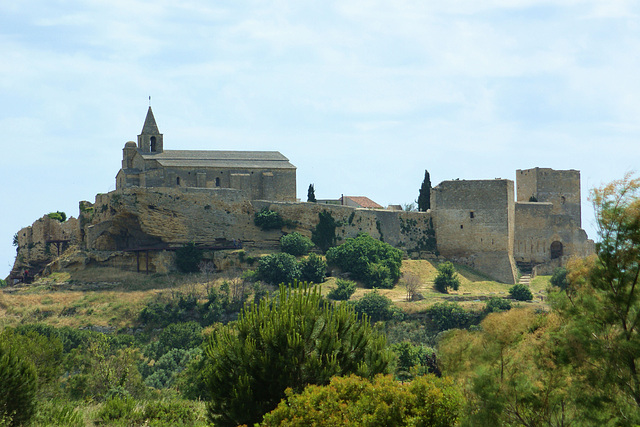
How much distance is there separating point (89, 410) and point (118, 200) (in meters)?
22.4

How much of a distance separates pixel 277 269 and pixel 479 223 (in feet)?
37.6

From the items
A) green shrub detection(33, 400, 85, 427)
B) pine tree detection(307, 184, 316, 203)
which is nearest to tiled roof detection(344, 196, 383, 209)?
pine tree detection(307, 184, 316, 203)

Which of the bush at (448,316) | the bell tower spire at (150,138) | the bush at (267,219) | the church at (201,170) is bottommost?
the bush at (448,316)

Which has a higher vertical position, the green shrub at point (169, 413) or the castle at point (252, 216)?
the castle at point (252, 216)

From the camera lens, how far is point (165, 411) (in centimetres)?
1936

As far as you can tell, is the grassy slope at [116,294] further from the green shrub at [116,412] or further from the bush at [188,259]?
the green shrub at [116,412]

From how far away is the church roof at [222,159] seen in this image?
148ft

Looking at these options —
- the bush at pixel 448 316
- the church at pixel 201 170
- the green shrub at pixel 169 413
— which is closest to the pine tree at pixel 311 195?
the church at pixel 201 170

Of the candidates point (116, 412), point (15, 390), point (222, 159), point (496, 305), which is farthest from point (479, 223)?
point (15, 390)

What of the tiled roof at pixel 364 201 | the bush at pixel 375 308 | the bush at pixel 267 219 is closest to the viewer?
the bush at pixel 375 308

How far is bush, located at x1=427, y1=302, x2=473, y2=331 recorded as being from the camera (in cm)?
3662

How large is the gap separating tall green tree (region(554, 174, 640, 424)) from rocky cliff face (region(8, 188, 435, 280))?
32.0 m

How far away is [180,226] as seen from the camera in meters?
42.0

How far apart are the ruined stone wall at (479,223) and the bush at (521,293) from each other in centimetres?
373
